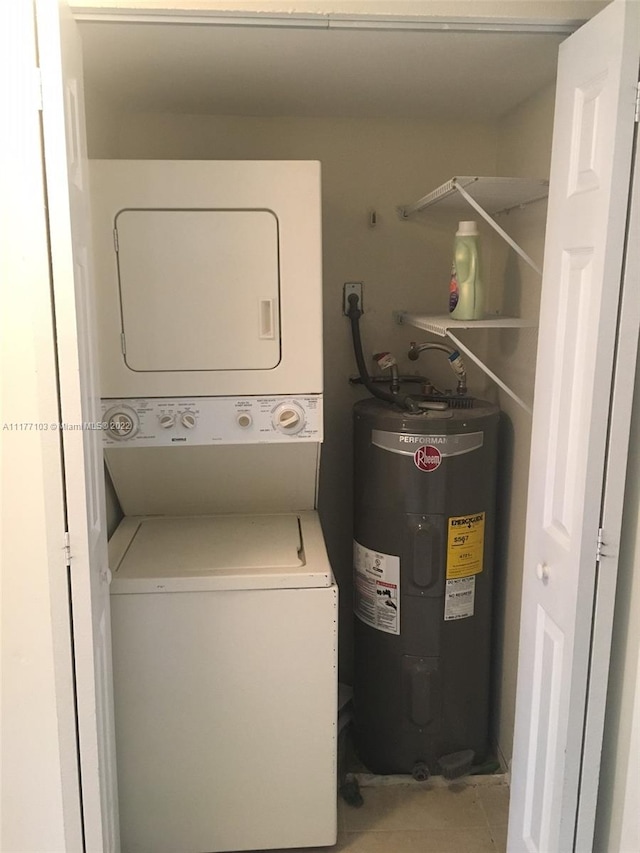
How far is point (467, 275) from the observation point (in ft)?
6.97

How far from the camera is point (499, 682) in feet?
8.36

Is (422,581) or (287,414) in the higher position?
(287,414)

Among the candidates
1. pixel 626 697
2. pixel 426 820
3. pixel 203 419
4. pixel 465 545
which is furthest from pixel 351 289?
pixel 426 820

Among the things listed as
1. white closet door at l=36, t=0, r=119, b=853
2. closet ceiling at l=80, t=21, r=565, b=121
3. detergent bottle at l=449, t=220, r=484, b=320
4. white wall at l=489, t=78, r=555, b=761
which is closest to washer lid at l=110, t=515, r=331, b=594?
white closet door at l=36, t=0, r=119, b=853

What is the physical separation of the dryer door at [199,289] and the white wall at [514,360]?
79cm

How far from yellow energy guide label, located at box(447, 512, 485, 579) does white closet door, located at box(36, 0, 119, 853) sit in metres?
1.05

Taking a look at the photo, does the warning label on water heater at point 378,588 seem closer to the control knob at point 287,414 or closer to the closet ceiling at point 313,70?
the control knob at point 287,414

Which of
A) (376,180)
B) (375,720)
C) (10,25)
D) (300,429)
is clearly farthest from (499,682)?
(10,25)

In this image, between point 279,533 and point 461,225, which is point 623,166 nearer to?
point 461,225

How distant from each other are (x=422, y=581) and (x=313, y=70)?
4.92ft

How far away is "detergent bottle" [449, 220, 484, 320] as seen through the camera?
2117 mm

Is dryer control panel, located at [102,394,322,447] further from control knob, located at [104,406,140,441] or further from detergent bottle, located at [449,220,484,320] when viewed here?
detergent bottle, located at [449,220,484,320]

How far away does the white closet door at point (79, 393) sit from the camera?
139cm

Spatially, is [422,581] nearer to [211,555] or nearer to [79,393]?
[211,555]
